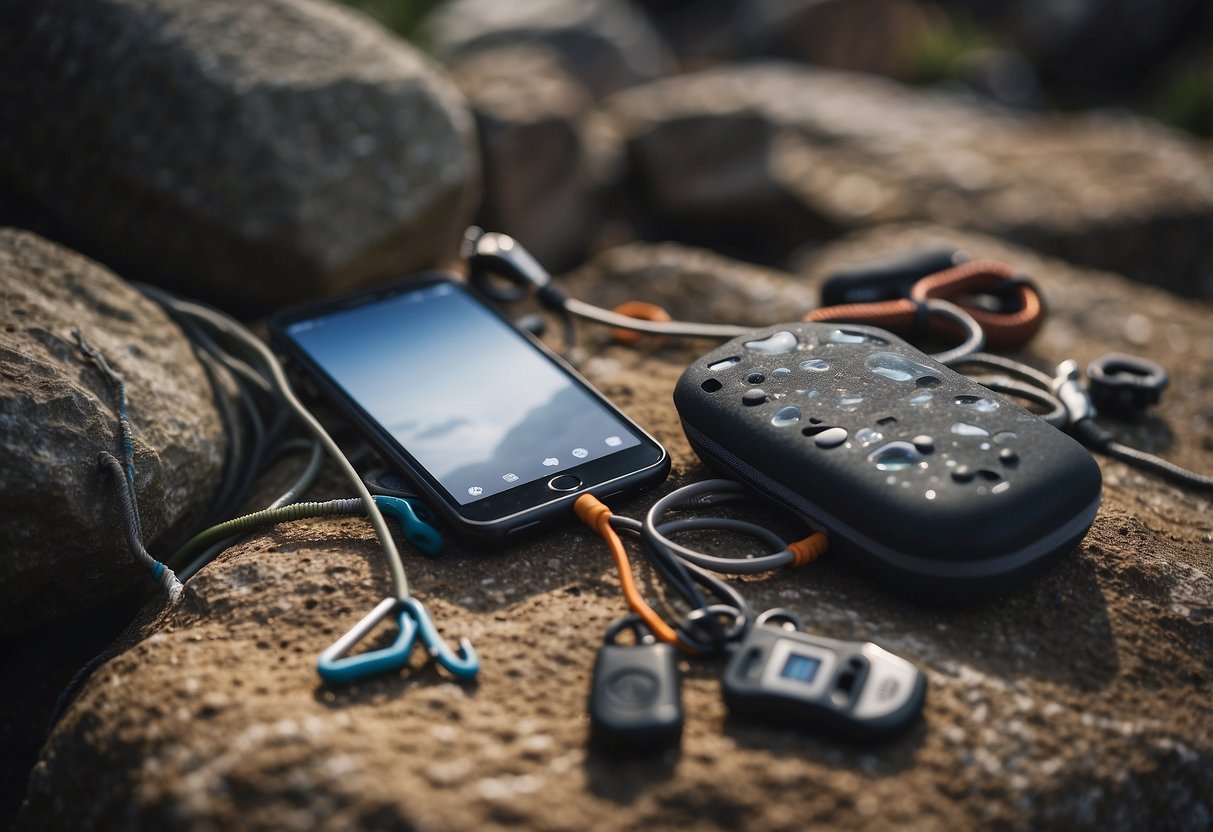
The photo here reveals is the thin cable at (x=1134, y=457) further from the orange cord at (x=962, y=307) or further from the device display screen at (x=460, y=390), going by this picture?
the device display screen at (x=460, y=390)

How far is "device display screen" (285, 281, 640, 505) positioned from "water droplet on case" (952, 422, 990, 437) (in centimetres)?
57

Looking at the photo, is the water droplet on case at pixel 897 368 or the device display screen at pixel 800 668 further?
the water droplet on case at pixel 897 368

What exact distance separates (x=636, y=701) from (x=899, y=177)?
3903mm

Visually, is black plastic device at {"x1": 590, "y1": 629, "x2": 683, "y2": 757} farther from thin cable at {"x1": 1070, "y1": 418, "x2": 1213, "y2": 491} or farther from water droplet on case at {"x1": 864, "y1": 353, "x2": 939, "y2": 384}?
thin cable at {"x1": 1070, "y1": 418, "x2": 1213, "y2": 491}

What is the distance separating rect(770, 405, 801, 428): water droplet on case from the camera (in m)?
1.60

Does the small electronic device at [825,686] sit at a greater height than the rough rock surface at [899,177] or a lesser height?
greater

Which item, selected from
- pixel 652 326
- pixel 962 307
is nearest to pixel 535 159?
pixel 652 326

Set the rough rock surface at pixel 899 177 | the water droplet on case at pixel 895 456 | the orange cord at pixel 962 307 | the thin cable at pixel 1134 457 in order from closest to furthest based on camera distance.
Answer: the water droplet on case at pixel 895 456 → the thin cable at pixel 1134 457 → the orange cord at pixel 962 307 → the rough rock surface at pixel 899 177

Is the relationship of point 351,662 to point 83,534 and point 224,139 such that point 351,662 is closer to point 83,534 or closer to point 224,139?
point 83,534

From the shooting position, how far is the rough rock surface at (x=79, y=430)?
1564 mm

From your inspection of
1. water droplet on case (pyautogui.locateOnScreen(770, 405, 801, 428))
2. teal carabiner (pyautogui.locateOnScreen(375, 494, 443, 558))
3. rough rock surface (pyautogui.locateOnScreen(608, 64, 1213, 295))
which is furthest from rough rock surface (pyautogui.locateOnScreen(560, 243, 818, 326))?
rough rock surface (pyautogui.locateOnScreen(608, 64, 1213, 295))

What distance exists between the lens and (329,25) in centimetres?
270

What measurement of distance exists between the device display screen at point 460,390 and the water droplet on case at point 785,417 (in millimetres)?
303

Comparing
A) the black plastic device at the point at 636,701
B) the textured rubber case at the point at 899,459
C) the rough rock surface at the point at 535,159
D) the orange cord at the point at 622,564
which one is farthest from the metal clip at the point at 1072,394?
the rough rock surface at the point at 535,159
